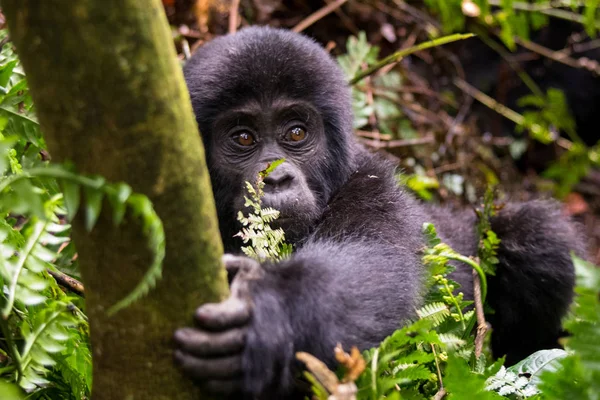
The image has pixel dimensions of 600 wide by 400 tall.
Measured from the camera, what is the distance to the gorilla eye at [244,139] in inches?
127

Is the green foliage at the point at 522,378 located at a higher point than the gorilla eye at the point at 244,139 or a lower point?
lower

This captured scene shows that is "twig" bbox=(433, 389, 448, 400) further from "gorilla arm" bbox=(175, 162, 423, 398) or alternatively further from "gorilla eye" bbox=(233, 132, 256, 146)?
"gorilla eye" bbox=(233, 132, 256, 146)

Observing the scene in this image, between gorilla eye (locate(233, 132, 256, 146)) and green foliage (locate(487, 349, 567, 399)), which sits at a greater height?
gorilla eye (locate(233, 132, 256, 146))

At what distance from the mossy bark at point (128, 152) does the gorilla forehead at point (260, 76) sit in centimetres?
170

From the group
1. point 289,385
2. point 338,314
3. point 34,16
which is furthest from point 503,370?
point 34,16

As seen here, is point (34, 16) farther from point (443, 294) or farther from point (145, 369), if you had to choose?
point (443, 294)

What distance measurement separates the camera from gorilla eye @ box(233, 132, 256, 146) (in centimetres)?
323

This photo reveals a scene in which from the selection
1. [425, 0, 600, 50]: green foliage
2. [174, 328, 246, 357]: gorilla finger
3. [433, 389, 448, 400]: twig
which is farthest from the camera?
[425, 0, 600, 50]: green foliage

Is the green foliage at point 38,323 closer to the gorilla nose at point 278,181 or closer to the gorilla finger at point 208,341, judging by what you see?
the gorilla finger at point 208,341

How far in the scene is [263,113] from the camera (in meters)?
3.21

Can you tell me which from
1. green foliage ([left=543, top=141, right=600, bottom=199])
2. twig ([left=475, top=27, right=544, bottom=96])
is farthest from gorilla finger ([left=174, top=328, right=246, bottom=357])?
green foliage ([left=543, top=141, right=600, bottom=199])

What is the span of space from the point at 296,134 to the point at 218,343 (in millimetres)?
1767

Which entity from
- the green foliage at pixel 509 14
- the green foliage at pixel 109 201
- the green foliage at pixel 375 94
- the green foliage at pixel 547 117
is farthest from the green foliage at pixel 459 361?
the green foliage at pixel 547 117

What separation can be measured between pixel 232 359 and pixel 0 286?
84cm
